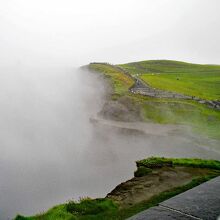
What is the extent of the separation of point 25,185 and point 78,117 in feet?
138

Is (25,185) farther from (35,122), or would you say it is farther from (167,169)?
(35,122)

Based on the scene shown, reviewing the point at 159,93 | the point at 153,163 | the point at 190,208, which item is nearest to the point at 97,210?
the point at 153,163

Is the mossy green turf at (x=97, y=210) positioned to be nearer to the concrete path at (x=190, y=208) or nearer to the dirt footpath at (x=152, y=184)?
the dirt footpath at (x=152, y=184)

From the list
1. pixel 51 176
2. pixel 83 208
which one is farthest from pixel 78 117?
pixel 83 208

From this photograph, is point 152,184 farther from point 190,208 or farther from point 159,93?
point 159,93

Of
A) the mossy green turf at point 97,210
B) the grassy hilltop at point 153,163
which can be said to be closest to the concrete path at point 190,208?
the mossy green turf at point 97,210

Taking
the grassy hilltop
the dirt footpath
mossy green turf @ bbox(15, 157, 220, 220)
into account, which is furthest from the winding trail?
mossy green turf @ bbox(15, 157, 220, 220)

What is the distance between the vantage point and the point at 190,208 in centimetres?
970

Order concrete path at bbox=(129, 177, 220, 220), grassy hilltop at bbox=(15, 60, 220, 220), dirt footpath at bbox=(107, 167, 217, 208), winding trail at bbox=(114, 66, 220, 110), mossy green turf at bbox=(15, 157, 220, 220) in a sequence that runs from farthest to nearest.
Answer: winding trail at bbox=(114, 66, 220, 110) → dirt footpath at bbox=(107, 167, 217, 208) → grassy hilltop at bbox=(15, 60, 220, 220) → mossy green turf at bbox=(15, 157, 220, 220) → concrete path at bbox=(129, 177, 220, 220)

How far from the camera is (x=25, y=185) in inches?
1603

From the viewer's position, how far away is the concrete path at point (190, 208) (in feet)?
30.2

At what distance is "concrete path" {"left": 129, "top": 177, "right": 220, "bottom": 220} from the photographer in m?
9.21

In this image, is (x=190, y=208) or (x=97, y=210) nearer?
(x=190, y=208)

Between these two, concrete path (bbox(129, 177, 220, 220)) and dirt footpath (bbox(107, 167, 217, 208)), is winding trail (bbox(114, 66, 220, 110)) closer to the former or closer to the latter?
dirt footpath (bbox(107, 167, 217, 208))
